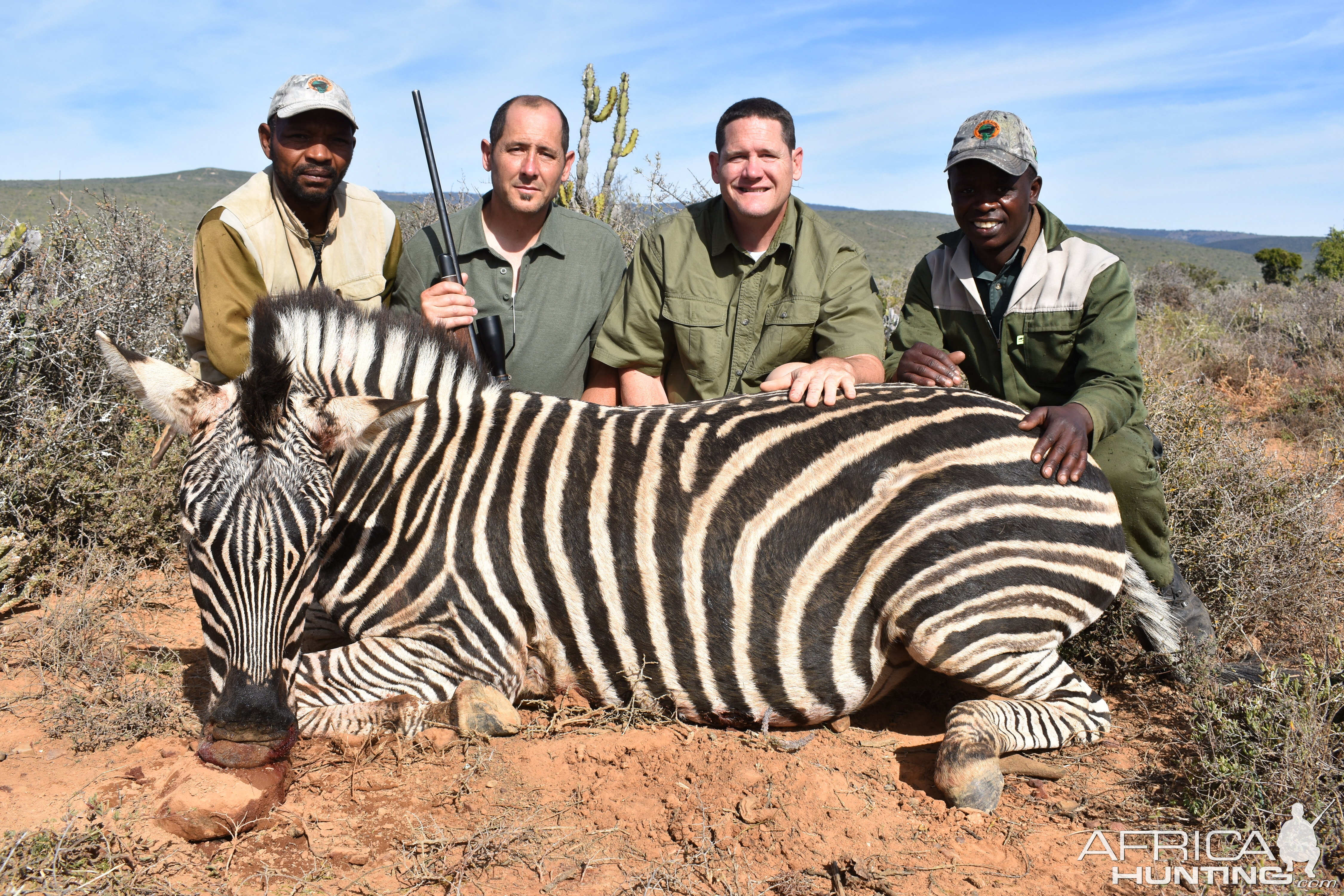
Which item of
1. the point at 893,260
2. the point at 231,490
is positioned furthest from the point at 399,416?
the point at 893,260

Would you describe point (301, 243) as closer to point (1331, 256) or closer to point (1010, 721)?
point (1010, 721)

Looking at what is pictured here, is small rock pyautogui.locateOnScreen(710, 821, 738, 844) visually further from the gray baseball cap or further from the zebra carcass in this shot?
the gray baseball cap

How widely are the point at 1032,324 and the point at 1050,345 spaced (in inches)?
5.9

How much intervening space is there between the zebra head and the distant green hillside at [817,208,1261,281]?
3472 cm

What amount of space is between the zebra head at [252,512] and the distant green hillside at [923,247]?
114 feet

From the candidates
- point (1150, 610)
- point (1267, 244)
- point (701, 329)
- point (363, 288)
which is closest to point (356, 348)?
point (363, 288)

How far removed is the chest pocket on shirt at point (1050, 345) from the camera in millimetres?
4711

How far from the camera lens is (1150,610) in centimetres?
418

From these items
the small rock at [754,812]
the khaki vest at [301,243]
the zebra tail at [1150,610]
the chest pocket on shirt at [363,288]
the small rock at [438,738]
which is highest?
the khaki vest at [301,243]

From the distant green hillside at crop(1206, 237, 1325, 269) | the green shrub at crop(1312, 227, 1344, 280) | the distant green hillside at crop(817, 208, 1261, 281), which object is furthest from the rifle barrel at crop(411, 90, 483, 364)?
the distant green hillside at crop(1206, 237, 1325, 269)

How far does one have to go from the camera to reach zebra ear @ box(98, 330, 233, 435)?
3246 mm

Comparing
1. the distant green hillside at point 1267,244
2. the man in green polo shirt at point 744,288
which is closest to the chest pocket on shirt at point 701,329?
the man in green polo shirt at point 744,288

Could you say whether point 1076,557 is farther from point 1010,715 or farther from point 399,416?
point 399,416

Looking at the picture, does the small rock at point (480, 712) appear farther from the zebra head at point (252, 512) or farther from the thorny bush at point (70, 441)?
the thorny bush at point (70, 441)
